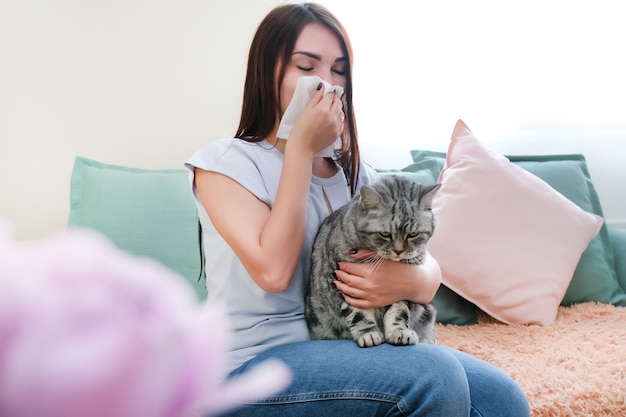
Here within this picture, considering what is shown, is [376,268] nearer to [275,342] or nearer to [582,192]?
[275,342]

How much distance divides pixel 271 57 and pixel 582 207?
1538 mm

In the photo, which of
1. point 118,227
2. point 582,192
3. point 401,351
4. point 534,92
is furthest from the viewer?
point 534,92

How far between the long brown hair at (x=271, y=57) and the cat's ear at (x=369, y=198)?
0.30 m

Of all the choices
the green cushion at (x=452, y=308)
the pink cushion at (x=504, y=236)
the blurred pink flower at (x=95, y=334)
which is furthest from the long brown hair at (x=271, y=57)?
the blurred pink flower at (x=95, y=334)

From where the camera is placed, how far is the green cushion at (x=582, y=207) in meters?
2.14

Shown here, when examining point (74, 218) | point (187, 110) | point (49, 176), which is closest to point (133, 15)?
point (187, 110)

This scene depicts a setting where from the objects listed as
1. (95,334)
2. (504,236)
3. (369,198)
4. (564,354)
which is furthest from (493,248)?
(95,334)

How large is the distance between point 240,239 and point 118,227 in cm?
87

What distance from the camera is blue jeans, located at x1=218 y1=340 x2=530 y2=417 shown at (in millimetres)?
957

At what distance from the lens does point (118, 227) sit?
1847mm

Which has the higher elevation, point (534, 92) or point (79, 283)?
point (79, 283)

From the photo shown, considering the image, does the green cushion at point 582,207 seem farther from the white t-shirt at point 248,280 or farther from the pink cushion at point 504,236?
the white t-shirt at point 248,280

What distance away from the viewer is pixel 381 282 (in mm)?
1252

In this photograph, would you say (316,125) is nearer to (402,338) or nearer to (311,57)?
(311,57)
